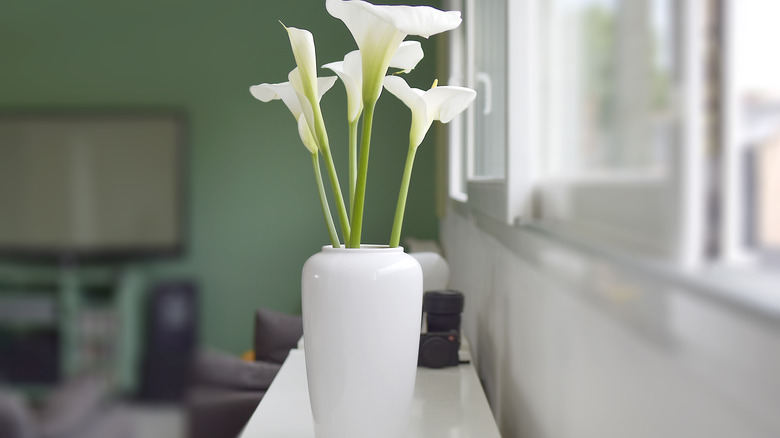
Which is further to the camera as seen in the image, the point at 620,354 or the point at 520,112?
the point at 520,112

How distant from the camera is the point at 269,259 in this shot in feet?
12.0

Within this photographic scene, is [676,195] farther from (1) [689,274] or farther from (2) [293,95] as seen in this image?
(2) [293,95]

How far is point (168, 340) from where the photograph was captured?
15.2ft

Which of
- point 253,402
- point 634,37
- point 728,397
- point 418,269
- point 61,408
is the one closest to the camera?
point 728,397

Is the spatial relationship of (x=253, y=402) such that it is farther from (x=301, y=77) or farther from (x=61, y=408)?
(x=61, y=408)

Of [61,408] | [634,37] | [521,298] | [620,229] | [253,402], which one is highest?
[634,37]

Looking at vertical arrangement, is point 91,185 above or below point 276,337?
above

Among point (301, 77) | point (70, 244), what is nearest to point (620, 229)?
point (301, 77)

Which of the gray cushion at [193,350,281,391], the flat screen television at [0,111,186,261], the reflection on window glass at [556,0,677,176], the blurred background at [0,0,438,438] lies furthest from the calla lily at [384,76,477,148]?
the flat screen television at [0,111,186,261]

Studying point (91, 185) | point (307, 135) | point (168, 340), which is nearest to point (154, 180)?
point (91, 185)

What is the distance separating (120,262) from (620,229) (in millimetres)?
4577

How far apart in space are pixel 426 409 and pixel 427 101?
1.29ft

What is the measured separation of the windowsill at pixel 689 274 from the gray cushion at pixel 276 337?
126cm

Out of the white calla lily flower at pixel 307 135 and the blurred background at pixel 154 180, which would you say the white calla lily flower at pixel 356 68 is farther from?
the blurred background at pixel 154 180
